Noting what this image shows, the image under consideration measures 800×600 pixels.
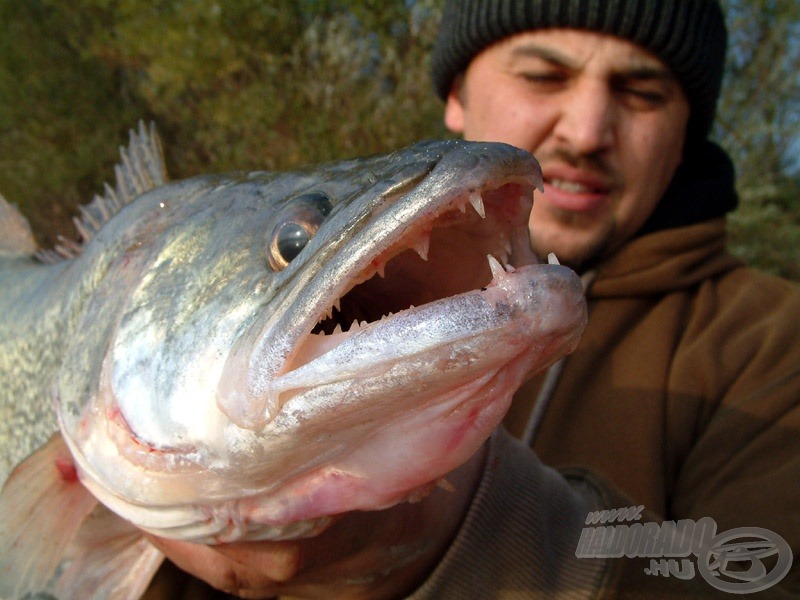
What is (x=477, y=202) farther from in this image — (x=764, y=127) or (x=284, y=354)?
(x=764, y=127)

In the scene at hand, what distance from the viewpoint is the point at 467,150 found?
820 mm

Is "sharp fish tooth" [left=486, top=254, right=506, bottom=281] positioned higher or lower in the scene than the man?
higher

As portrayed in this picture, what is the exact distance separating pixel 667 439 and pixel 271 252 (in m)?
1.66

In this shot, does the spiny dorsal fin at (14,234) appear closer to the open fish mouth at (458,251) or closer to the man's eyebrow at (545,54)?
the open fish mouth at (458,251)

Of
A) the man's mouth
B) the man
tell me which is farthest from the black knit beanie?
the man's mouth

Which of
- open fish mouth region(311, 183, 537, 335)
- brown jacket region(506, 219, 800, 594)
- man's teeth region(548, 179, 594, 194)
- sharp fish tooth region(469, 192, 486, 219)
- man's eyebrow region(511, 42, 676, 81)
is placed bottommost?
brown jacket region(506, 219, 800, 594)

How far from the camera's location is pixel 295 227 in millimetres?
988

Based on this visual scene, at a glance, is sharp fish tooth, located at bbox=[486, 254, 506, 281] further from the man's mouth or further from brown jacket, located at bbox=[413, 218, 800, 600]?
the man's mouth

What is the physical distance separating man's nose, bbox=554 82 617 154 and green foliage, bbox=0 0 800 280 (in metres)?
5.20

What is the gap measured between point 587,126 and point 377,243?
1852 mm

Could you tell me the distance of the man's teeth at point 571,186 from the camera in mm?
2545

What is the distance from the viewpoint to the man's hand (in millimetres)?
1101

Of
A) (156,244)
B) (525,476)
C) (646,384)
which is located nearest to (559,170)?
(646,384)

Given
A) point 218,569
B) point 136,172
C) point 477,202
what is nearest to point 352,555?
point 218,569
